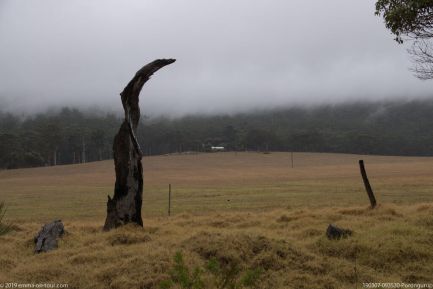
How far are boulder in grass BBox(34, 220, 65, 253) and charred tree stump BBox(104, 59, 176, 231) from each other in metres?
1.71

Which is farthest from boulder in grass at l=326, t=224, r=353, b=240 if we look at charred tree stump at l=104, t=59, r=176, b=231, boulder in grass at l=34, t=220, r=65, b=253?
boulder in grass at l=34, t=220, r=65, b=253

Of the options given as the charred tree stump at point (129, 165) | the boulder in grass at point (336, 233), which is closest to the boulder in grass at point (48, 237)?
the charred tree stump at point (129, 165)

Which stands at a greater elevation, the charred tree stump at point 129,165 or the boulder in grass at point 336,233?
the charred tree stump at point 129,165

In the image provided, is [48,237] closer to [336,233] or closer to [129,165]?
[129,165]

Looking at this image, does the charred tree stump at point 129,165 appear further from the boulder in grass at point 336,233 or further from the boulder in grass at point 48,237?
the boulder in grass at point 336,233

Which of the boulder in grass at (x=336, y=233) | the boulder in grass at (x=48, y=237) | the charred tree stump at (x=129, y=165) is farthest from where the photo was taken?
the charred tree stump at (x=129, y=165)

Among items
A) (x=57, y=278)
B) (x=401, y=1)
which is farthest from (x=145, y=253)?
(x=401, y=1)

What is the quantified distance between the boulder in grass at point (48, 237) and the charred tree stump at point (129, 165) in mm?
1708

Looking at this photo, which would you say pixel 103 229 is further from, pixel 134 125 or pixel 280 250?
pixel 280 250

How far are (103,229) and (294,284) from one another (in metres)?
7.67

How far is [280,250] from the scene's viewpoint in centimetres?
1041

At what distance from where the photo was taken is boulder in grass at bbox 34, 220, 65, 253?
1233 cm

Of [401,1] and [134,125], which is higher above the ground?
[401,1]

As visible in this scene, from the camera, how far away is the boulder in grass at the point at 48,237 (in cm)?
1233
